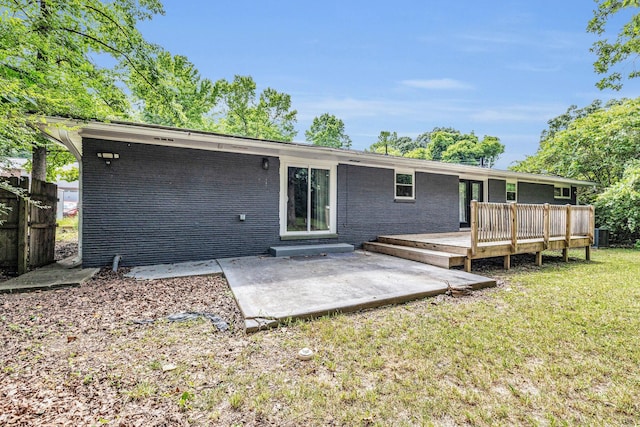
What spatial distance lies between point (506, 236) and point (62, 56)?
10211mm

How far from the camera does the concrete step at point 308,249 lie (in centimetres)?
704

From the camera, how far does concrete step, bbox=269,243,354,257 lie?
7043 millimetres

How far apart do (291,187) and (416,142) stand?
46299 mm

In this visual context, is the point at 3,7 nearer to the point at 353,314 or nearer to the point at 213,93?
the point at 353,314

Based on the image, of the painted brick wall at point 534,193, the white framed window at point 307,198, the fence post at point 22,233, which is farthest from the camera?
the painted brick wall at point 534,193

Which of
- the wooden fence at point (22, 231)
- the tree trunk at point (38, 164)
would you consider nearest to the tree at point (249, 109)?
the tree trunk at point (38, 164)

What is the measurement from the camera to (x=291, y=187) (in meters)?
7.68

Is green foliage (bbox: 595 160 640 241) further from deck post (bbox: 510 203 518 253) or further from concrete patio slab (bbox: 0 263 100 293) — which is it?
concrete patio slab (bbox: 0 263 100 293)

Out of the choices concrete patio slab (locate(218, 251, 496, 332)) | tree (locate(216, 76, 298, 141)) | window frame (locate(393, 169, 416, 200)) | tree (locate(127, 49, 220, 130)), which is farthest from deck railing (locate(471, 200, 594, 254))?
tree (locate(216, 76, 298, 141))

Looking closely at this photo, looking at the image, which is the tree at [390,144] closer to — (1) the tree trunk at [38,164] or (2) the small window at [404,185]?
(2) the small window at [404,185]

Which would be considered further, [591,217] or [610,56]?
[591,217]

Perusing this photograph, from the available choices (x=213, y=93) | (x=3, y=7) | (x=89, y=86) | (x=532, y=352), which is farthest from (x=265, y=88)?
(x=532, y=352)

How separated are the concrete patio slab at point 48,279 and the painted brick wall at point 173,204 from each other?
460 mm

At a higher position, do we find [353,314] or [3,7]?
[3,7]
